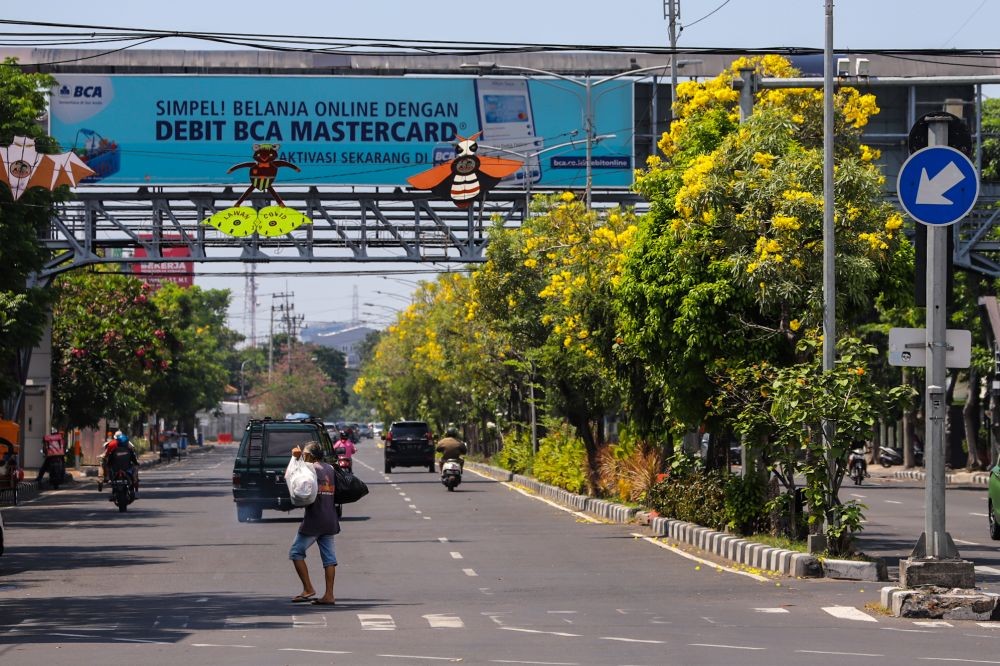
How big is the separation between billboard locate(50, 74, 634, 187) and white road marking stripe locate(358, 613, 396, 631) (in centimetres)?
3646

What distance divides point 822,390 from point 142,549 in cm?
1105

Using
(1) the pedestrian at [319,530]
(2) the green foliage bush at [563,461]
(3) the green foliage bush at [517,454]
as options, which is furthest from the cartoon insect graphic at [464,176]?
(1) the pedestrian at [319,530]

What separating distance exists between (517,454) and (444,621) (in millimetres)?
39042

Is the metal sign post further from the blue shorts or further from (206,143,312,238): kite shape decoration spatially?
(206,143,312,238): kite shape decoration

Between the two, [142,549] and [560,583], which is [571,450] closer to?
[142,549]

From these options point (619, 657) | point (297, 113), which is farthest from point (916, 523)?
point (297, 113)

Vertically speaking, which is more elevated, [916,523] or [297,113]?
[297,113]

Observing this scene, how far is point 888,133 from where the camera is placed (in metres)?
52.2

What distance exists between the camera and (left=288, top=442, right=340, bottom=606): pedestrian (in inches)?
691

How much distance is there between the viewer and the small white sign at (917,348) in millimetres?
17219

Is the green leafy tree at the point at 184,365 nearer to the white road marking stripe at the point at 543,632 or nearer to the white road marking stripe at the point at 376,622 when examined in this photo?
the white road marking stripe at the point at 376,622

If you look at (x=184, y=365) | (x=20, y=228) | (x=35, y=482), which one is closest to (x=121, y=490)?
(x=20, y=228)

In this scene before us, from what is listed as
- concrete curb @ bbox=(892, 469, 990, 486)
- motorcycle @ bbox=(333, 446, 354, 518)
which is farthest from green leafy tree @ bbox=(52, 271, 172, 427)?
concrete curb @ bbox=(892, 469, 990, 486)

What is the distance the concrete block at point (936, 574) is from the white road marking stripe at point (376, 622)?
4967mm
